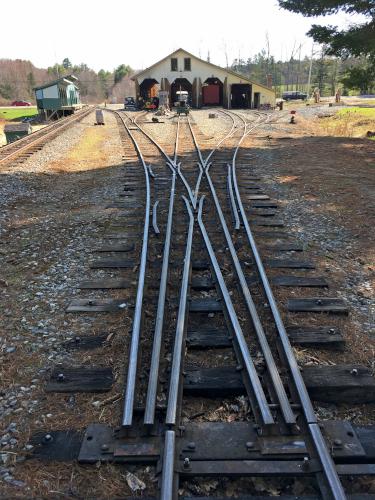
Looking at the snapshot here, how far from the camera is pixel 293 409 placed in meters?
3.48

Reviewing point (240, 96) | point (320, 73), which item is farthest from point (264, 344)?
point (320, 73)

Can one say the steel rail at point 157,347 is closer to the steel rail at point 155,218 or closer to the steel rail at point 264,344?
the steel rail at point 155,218

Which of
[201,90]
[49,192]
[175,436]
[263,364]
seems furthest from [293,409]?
[201,90]

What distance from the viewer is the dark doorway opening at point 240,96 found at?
51.2 metres

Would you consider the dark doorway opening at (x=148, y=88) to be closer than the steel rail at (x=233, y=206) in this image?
No

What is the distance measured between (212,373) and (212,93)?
51931 millimetres

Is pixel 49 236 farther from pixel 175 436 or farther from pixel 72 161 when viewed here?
pixel 72 161

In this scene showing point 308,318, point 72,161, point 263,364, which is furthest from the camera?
point 72,161

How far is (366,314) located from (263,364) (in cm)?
180

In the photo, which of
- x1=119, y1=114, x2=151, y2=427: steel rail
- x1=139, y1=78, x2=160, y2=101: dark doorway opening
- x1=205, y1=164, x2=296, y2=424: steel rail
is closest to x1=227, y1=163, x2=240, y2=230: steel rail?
x1=205, y1=164, x2=296, y2=424: steel rail

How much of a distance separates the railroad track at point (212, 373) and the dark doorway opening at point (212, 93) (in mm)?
47575

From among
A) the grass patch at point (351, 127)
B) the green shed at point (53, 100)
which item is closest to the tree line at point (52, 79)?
the green shed at point (53, 100)

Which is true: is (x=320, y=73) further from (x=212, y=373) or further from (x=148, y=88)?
(x=212, y=373)

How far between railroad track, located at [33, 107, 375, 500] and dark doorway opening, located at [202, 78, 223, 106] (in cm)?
4757
